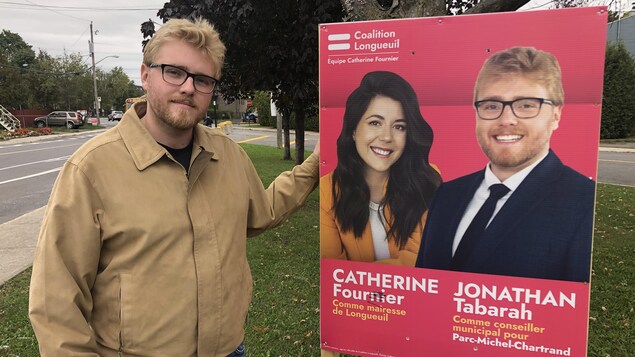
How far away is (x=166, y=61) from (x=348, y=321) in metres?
1.53

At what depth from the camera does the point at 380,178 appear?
2.30 metres

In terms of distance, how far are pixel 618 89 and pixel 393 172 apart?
82.9 ft

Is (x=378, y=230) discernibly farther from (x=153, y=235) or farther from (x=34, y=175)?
(x=34, y=175)

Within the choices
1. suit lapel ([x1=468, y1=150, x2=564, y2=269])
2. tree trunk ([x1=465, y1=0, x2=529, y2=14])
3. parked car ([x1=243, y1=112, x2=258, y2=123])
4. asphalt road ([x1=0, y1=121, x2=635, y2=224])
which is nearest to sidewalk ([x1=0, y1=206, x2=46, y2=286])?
asphalt road ([x1=0, y1=121, x2=635, y2=224])

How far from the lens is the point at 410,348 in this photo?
234 centimetres

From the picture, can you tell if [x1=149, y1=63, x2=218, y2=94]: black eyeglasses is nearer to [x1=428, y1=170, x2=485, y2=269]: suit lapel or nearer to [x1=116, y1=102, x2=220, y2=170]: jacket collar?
[x1=116, y1=102, x2=220, y2=170]: jacket collar

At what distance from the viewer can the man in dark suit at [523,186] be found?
197 centimetres

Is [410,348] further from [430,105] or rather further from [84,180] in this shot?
[84,180]

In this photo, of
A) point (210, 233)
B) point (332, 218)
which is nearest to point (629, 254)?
point (332, 218)

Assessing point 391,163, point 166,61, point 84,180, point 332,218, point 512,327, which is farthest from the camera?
point 332,218

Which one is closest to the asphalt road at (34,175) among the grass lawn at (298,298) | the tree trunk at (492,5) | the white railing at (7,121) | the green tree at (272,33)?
the grass lawn at (298,298)

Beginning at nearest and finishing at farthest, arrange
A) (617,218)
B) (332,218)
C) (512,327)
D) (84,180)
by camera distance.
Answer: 1. (84,180)
2. (512,327)
3. (332,218)
4. (617,218)

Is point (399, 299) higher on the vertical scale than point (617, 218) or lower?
higher

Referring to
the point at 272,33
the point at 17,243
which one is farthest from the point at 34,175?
the point at 272,33
